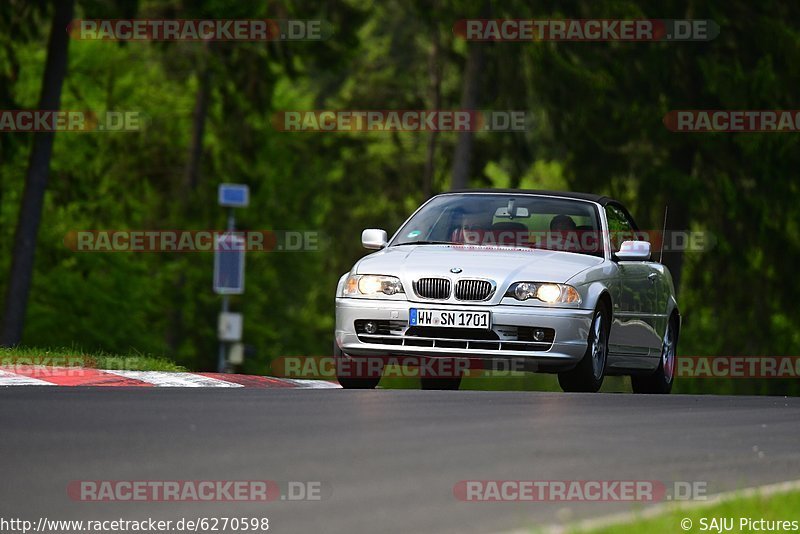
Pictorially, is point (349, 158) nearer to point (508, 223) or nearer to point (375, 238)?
point (375, 238)

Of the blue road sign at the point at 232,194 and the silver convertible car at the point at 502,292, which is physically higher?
the blue road sign at the point at 232,194

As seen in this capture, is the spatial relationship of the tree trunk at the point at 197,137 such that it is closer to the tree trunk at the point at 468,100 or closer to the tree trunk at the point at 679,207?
the tree trunk at the point at 468,100

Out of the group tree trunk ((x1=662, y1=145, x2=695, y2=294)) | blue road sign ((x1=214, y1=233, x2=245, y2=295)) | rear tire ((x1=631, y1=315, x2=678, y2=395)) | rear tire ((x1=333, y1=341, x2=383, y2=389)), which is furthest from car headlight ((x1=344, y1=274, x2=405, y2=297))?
tree trunk ((x1=662, y1=145, x2=695, y2=294))

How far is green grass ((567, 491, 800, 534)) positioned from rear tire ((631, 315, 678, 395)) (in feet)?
28.4

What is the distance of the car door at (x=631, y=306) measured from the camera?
1487 cm

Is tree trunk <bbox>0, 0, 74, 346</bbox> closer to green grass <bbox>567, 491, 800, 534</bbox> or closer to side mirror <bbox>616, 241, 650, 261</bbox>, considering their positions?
side mirror <bbox>616, 241, 650, 261</bbox>

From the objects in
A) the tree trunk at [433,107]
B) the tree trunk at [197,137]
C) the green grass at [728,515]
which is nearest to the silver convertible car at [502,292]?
the green grass at [728,515]

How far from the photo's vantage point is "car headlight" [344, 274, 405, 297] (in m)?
13.8

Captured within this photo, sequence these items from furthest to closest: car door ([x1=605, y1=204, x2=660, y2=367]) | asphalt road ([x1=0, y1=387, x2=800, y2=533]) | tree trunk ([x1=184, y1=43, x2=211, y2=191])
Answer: tree trunk ([x1=184, y1=43, x2=211, y2=191]) < car door ([x1=605, y1=204, x2=660, y2=367]) < asphalt road ([x1=0, y1=387, x2=800, y2=533])

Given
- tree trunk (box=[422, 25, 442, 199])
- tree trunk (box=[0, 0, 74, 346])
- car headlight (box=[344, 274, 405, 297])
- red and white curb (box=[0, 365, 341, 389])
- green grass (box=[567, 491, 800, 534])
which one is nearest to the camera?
green grass (box=[567, 491, 800, 534])

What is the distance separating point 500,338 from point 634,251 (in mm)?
1800

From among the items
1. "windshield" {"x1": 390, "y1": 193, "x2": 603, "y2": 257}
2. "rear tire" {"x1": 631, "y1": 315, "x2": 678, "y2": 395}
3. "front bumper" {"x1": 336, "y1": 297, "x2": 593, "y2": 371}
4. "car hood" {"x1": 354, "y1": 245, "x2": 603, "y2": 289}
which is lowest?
"rear tire" {"x1": 631, "y1": 315, "x2": 678, "y2": 395}

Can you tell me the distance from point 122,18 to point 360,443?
2086 centimetres

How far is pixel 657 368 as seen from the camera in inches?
631
